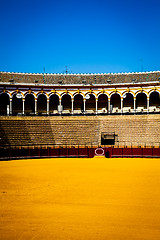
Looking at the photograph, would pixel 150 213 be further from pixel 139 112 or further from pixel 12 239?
pixel 139 112

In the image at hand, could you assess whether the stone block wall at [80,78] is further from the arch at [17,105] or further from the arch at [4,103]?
the arch at [17,105]

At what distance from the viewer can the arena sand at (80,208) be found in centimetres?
519

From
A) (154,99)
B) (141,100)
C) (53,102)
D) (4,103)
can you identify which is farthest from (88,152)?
(4,103)

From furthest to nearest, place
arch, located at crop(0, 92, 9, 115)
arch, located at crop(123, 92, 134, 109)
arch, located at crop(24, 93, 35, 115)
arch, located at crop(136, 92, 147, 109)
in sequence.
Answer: arch, located at crop(123, 92, 134, 109), arch, located at crop(24, 93, 35, 115), arch, located at crop(136, 92, 147, 109), arch, located at crop(0, 92, 9, 115)

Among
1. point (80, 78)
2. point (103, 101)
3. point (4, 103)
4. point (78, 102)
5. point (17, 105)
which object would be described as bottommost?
point (17, 105)

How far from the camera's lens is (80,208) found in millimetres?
6754

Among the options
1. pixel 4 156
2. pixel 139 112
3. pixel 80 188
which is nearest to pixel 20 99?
pixel 4 156

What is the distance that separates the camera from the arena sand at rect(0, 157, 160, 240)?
519 centimetres

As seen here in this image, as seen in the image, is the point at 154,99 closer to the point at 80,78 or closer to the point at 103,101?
the point at 103,101

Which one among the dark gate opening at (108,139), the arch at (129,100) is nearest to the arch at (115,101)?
the arch at (129,100)

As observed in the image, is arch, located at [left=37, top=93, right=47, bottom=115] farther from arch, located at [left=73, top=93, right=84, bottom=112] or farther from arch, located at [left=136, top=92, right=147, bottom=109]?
arch, located at [left=136, top=92, right=147, bottom=109]

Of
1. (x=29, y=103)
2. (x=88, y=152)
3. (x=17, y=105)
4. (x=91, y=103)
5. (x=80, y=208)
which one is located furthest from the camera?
(x=91, y=103)

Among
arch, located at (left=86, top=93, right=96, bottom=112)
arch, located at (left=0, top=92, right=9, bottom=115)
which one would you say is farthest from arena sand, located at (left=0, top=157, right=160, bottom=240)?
arch, located at (left=86, top=93, right=96, bottom=112)

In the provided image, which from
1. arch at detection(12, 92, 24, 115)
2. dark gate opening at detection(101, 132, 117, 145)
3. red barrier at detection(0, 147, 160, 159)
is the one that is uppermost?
arch at detection(12, 92, 24, 115)
